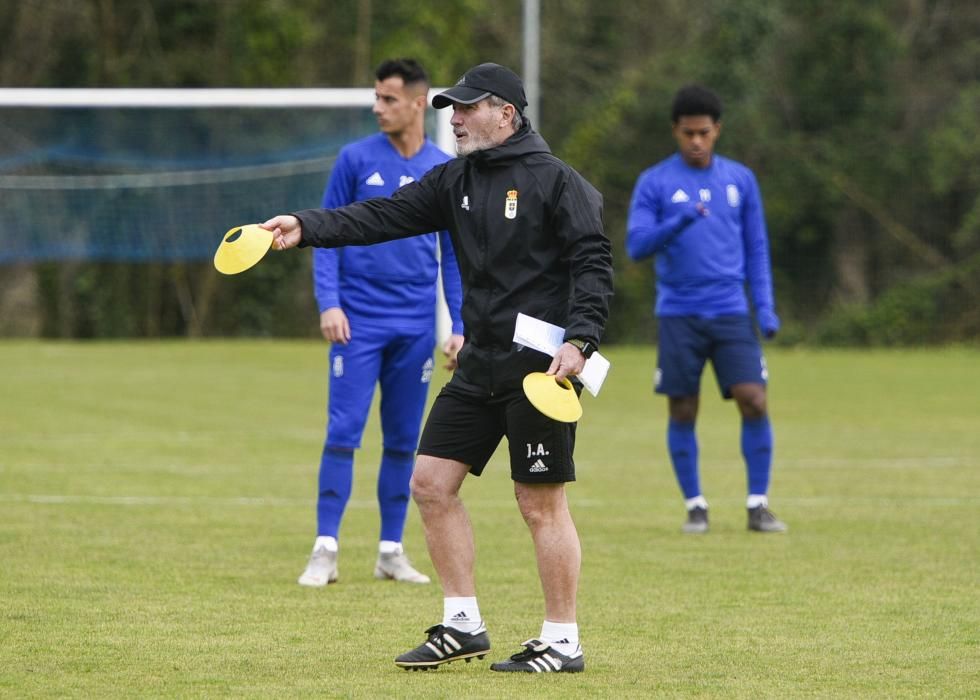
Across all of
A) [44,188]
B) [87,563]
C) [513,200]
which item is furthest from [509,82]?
[44,188]

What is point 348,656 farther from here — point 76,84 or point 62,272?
point 76,84

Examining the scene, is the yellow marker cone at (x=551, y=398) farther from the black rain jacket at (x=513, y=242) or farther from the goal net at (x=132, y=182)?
the goal net at (x=132, y=182)

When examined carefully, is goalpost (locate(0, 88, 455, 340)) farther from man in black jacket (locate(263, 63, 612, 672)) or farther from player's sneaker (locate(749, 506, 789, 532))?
man in black jacket (locate(263, 63, 612, 672))

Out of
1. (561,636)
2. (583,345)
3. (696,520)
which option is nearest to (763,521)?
(696,520)

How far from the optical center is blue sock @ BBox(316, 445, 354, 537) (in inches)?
314

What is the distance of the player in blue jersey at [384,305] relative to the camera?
7.92m

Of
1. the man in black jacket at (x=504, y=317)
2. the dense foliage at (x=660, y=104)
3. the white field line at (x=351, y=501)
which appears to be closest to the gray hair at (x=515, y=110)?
the man in black jacket at (x=504, y=317)

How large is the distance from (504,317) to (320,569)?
2.32 m

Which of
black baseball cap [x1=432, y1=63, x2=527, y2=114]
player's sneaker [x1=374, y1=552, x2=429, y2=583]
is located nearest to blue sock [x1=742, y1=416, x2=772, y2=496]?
player's sneaker [x1=374, y1=552, x2=429, y2=583]

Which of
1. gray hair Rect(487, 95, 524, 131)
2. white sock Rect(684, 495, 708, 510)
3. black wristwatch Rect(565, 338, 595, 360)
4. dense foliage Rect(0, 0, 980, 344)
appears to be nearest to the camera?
black wristwatch Rect(565, 338, 595, 360)

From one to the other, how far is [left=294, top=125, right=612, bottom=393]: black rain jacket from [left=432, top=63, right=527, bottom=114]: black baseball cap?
0.16m

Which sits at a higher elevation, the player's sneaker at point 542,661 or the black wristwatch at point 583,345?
the black wristwatch at point 583,345

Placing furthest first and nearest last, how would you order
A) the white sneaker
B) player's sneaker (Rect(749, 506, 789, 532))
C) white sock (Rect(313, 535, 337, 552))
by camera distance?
player's sneaker (Rect(749, 506, 789, 532)), white sock (Rect(313, 535, 337, 552)), the white sneaker

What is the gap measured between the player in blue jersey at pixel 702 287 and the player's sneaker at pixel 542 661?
3.96 meters
